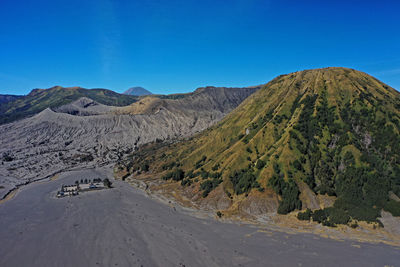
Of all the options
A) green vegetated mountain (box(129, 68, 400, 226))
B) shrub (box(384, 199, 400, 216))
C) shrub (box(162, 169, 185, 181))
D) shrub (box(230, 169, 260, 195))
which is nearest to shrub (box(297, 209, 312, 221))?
green vegetated mountain (box(129, 68, 400, 226))

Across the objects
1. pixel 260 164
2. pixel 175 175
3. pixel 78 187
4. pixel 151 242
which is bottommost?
pixel 151 242

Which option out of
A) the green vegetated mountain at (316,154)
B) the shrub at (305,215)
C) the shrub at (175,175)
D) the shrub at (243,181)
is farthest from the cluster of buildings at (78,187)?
the shrub at (305,215)

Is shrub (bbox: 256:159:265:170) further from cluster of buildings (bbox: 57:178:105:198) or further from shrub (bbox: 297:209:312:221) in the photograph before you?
cluster of buildings (bbox: 57:178:105:198)

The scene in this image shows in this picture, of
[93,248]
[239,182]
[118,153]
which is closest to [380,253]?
[239,182]

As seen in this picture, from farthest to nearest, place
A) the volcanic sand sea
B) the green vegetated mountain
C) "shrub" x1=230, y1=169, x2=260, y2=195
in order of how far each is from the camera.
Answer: "shrub" x1=230, y1=169, x2=260, y2=195 → the green vegetated mountain → the volcanic sand sea

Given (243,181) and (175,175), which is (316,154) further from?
(175,175)

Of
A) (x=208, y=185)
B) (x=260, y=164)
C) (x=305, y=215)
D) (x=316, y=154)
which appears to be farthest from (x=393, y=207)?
(x=208, y=185)

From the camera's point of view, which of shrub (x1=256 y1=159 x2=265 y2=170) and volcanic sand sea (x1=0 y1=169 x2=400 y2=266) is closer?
volcanic sand sea (x1=0 y1=169 x2=400 y2=266)
